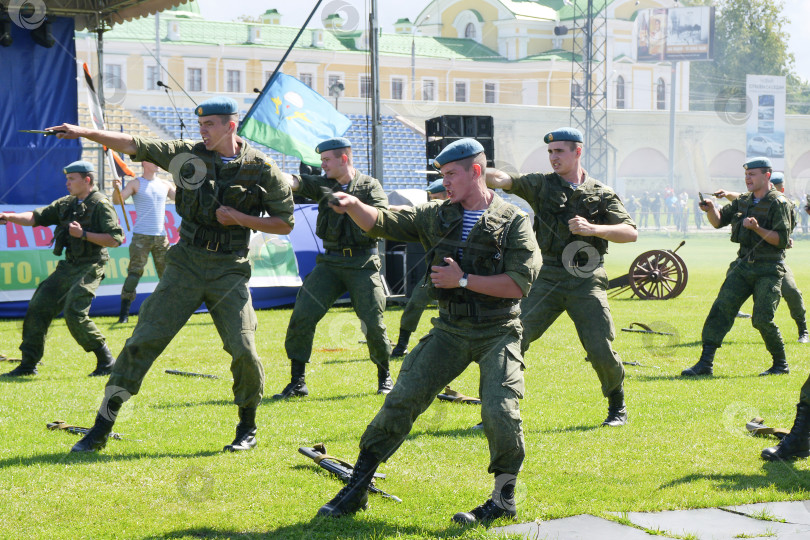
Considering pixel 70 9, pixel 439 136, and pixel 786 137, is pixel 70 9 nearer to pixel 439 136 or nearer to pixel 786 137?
pixel 439 136

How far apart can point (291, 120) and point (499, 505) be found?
11855 mm

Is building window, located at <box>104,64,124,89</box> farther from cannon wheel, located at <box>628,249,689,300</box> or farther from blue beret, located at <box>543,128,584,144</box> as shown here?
blue beret, located at <box>543,128,584,144</box>

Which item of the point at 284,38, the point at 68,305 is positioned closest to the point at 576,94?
the point at 284,38

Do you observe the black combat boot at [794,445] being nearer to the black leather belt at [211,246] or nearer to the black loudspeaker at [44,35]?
the black leather belt at [211,246]

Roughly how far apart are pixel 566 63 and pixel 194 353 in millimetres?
64441

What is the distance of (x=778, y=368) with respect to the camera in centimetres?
955

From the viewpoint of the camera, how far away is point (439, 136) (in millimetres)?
16828

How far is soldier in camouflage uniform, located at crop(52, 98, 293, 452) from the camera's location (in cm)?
601

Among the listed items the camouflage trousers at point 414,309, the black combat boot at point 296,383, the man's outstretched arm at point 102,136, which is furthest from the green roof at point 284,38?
the man's outstretched arm at point 102,136

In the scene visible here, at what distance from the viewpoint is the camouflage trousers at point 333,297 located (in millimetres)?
8234

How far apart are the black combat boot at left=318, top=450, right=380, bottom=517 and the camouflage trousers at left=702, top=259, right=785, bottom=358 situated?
5541 mm

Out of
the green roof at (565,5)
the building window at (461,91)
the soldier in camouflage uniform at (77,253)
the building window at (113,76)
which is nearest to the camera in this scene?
the soldier in camouflage uniform at (77,253)

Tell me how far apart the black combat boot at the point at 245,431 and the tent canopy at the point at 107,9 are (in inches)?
466

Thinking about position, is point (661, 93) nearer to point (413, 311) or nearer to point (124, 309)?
point (124, 309)
